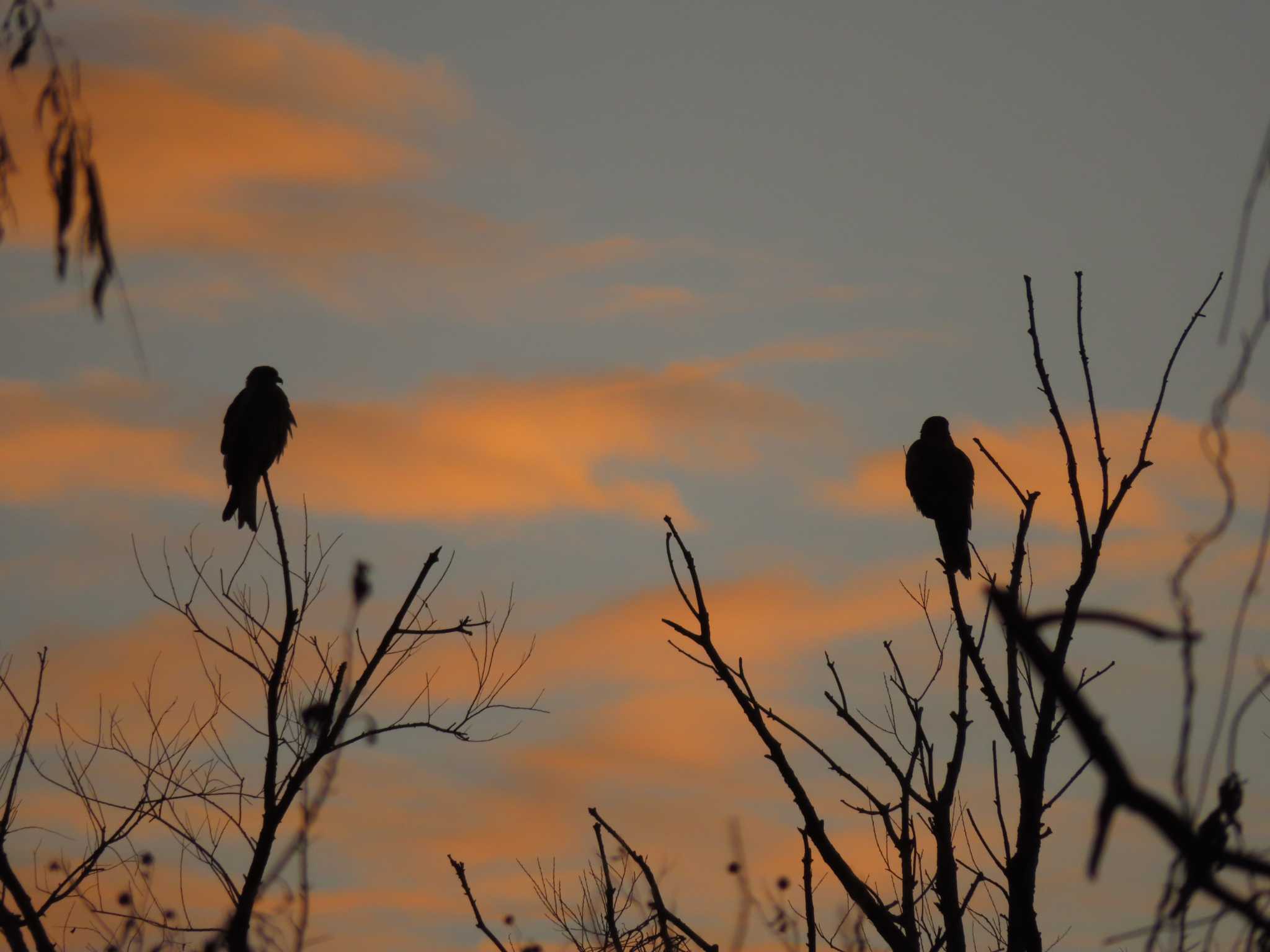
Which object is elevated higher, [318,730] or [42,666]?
[42,666]

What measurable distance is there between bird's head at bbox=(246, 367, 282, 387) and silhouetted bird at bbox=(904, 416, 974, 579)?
16.7 ft

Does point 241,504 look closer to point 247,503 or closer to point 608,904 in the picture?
point 247,503

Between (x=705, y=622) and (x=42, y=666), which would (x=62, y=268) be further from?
(x=42, y=666)

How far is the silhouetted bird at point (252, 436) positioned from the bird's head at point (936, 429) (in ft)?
16.7

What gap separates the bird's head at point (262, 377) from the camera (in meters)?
11.6

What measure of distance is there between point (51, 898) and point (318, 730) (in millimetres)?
1031

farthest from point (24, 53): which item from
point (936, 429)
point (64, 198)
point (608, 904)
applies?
point (936, 429)

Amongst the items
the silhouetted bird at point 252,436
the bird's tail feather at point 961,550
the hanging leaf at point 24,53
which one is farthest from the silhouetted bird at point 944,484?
the hanging leaf at point 24,53

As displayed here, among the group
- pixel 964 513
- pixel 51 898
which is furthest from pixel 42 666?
pixel 964 513

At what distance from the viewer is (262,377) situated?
11625 millimetres

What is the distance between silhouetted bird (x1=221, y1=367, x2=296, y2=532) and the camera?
10.9 metres

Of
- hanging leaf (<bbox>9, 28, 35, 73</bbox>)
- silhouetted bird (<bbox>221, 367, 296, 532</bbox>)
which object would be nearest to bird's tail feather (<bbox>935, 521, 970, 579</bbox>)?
silhouetted bird (<bbox>221, 367, 296, 532</bbox>)

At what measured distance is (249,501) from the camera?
11.0 metres

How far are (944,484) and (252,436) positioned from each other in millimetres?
5355
